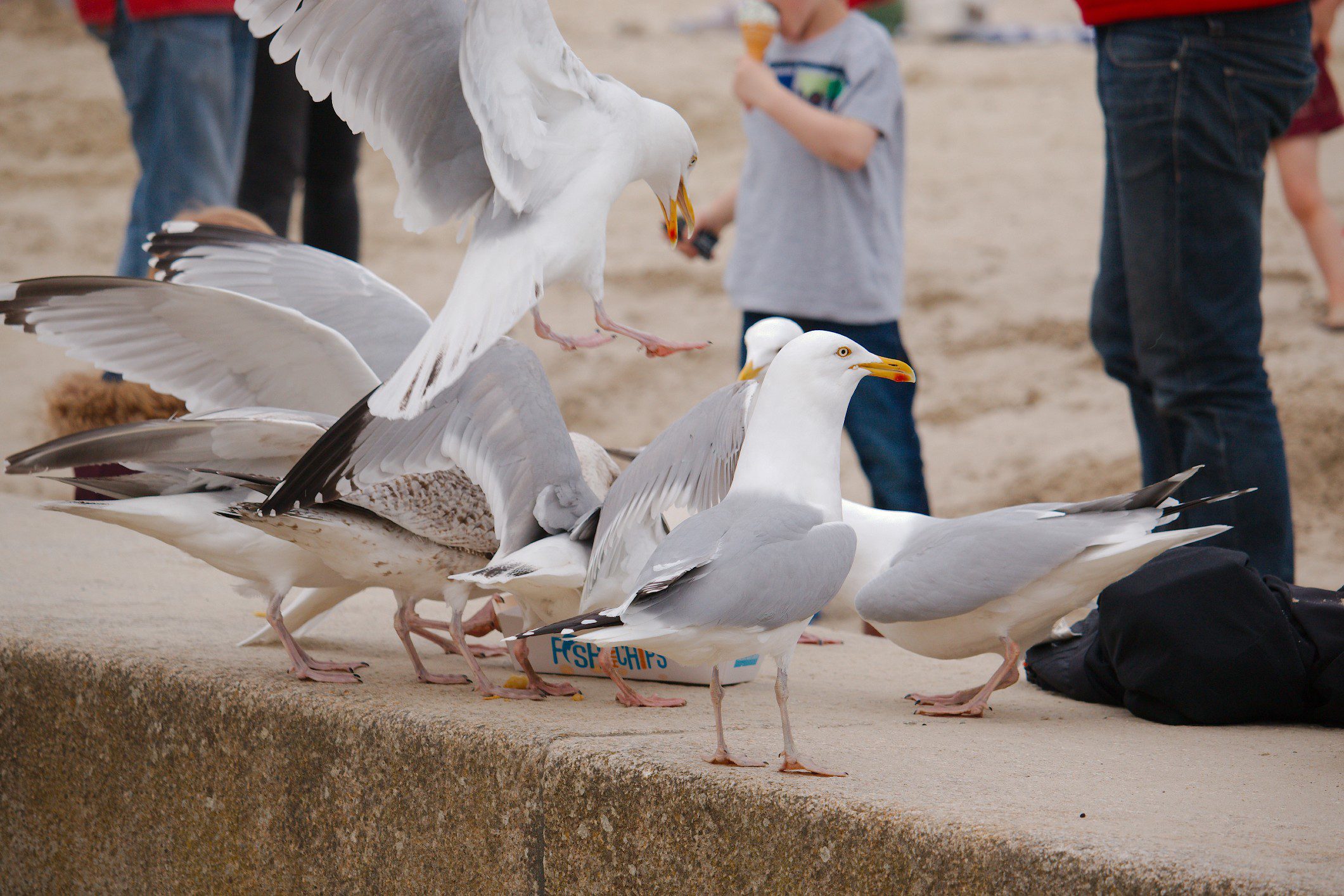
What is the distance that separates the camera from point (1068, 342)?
6863 millimetres

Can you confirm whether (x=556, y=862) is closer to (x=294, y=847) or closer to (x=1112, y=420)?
(x=294, y=847)

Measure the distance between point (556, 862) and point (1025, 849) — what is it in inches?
28.6

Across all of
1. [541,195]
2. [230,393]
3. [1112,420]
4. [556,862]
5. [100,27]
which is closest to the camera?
[556,862]

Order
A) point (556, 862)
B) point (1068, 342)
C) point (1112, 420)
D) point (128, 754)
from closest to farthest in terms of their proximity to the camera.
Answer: point (556, 862)
point (128, 754)
point (1112, 420)
point (1068, 342)


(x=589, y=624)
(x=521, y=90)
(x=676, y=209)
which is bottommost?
(x=589, y=624)

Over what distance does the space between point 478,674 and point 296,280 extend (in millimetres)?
1073

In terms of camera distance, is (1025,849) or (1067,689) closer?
(1025,849)

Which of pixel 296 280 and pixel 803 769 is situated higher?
pixel 296 280

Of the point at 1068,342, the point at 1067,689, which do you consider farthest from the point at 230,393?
the point at 1068,342

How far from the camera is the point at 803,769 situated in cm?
174

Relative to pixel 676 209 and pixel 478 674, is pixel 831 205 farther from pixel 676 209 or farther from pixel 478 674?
pixel 478 674

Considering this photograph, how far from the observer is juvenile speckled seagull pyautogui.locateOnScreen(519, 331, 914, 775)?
1.67 meters

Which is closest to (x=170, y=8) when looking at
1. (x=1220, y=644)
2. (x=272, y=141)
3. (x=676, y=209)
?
(x=272, y=141)

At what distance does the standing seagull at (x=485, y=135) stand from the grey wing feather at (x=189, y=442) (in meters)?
0.36
